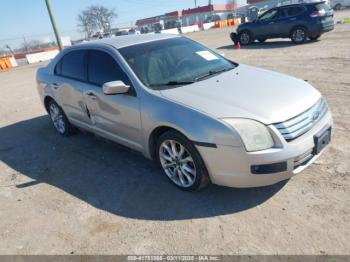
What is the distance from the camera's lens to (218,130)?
2980 mm

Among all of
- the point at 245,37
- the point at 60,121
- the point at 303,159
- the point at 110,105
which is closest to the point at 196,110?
the point at 303,159

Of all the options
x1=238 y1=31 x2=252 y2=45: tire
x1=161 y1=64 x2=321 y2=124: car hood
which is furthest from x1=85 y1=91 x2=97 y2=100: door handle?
x1=238 y1=31 x2=252 y2=45: tire

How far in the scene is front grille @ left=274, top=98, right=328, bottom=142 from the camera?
2.96 metres

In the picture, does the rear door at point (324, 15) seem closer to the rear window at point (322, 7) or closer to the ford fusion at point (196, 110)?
the rear window at point (322, 7)

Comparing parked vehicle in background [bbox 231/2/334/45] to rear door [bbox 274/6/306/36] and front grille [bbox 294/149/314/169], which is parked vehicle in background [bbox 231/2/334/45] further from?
front grille [bbox 294/149/314/169]

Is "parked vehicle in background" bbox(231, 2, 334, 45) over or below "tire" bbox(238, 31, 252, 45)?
over

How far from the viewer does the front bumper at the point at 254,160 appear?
2.92 metres

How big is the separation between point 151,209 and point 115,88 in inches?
56.5

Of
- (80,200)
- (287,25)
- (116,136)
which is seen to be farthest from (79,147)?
(287,25)

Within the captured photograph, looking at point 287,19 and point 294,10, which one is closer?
point 294,10

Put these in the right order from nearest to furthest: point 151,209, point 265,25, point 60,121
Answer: point 151,209 < point 60,121 < point 265,25

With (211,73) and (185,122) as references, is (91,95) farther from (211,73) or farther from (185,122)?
(185,122)

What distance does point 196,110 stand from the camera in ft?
10.4

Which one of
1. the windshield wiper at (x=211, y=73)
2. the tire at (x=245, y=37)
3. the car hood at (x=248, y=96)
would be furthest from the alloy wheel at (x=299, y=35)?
the car hood at (x=248, y=96)
